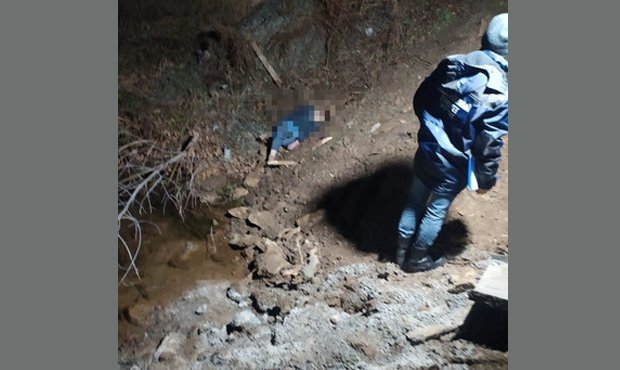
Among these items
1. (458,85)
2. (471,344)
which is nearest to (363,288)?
(471,344)

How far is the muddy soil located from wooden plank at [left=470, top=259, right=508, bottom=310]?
0.03 metres

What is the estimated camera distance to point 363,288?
10.1 ft

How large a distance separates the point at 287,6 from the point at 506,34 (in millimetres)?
852

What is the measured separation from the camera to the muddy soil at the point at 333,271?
9.88 ft

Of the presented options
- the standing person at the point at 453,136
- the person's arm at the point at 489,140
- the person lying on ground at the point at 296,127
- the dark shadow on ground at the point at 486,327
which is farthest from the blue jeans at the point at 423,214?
the person lying on ground at the point at 296,127

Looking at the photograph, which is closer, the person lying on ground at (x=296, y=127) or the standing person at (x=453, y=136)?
the standing person at (x=453, y=136)

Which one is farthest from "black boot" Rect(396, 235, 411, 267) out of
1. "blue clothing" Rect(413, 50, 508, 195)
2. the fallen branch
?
the fallen branch

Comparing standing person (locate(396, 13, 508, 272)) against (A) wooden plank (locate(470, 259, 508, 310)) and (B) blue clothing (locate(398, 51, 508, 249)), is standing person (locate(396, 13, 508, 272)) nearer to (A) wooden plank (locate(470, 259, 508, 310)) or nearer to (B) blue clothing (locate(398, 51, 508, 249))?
(B) blue clothing (locate(398, 51, 508, 249))

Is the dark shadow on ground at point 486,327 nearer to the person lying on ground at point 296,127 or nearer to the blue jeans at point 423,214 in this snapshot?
the blue jeans at point 423,214

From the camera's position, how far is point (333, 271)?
10.2 feet

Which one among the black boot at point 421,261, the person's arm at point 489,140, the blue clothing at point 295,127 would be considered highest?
the person's arm at point 489,140

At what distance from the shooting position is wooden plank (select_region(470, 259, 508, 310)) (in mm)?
2930

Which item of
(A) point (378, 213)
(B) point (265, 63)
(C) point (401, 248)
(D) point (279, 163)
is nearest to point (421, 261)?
(C) point (401, 248)

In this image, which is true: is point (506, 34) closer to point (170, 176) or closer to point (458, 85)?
point (458, 85)
